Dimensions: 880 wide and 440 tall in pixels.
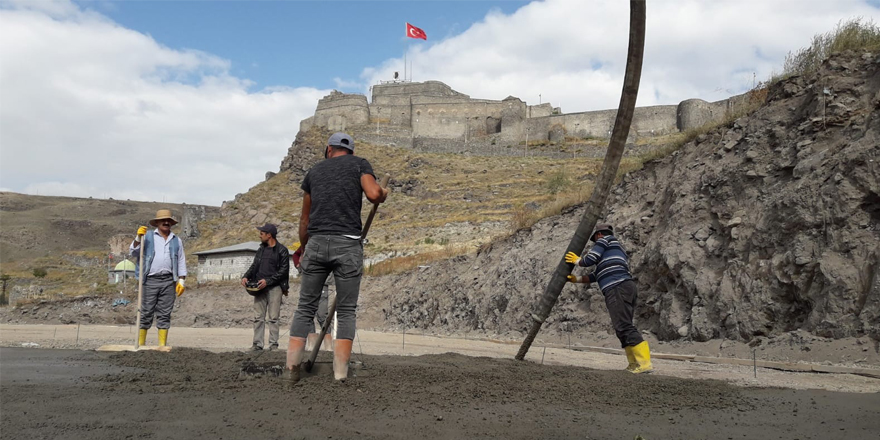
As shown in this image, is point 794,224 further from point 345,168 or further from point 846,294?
point 345,168

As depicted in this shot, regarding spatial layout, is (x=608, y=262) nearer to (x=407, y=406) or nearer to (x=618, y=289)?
(x=618, y=289)

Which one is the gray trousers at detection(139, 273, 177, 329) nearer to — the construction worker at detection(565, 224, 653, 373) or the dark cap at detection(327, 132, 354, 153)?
the dark cap at detection(327, 132, 354, 153)

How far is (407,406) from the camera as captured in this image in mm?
4211

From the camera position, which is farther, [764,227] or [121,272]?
[121,272]

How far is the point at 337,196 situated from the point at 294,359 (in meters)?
1.31

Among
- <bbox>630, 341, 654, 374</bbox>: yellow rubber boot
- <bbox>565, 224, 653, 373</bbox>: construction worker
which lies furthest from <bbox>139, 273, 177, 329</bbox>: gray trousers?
<bbox>630, 341, 654, 374</bbox>: yellow rubber boot

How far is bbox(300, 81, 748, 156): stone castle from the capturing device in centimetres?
7988

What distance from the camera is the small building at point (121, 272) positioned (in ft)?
133

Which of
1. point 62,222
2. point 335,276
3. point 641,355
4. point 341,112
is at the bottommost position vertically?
point 641,355

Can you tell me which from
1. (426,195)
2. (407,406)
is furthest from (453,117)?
(407,406)

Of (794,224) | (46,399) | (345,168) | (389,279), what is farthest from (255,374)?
(389,279)

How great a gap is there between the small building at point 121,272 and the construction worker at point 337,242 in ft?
121

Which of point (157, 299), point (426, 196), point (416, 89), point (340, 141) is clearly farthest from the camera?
point (416, 89)

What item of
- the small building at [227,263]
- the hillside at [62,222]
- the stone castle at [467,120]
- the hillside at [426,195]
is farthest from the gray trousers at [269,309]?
the stone castle at [467,120]
